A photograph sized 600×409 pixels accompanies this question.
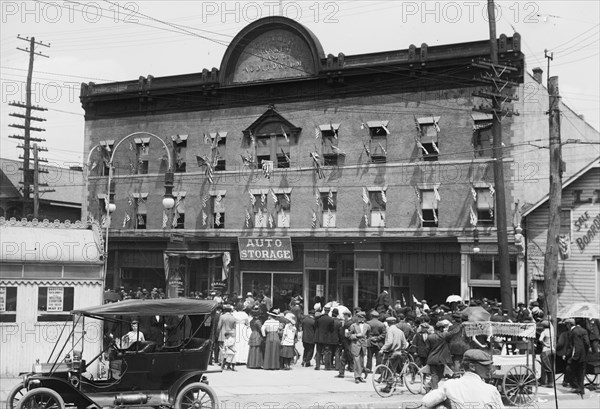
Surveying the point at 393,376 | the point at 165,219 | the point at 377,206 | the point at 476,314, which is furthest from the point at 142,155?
the point at 476,314

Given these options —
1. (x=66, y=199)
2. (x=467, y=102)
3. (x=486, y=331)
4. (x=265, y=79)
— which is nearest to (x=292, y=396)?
(x=486, y=331)

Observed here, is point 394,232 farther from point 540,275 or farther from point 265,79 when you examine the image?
point 265,79

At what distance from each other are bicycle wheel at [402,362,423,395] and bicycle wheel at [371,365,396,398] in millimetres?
361

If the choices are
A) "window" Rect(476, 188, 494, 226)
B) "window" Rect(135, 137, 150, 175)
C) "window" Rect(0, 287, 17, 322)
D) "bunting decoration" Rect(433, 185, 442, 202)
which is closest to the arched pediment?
"window" Rect(135, 137, 150, 175)

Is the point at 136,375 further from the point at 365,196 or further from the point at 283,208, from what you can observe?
the point at 283,208

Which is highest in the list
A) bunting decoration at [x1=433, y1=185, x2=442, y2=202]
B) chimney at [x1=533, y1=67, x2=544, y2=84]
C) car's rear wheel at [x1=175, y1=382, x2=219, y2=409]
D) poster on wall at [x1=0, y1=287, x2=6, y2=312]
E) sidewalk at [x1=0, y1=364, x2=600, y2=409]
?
chimney at [x1=533, y1=67, x2=544, y2=84]

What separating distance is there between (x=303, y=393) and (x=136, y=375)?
16.7 feet

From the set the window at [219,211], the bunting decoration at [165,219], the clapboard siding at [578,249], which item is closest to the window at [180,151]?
the bunting decoration at [165,219]

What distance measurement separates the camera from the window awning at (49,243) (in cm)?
1759

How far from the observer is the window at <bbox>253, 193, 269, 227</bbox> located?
3953cm

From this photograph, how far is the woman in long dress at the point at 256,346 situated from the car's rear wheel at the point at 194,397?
8.30 metres

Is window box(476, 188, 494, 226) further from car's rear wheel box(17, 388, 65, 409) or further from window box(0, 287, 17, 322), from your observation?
car's rear wheel box(17, 388, 65, 409)

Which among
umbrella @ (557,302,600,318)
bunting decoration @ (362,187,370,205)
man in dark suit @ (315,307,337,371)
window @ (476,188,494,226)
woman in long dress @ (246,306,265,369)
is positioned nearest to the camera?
umbrella @ (557,302,600,318)

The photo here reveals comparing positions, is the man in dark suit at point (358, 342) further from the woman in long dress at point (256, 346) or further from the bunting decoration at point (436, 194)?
the bunting decoration at point (436, 194)
